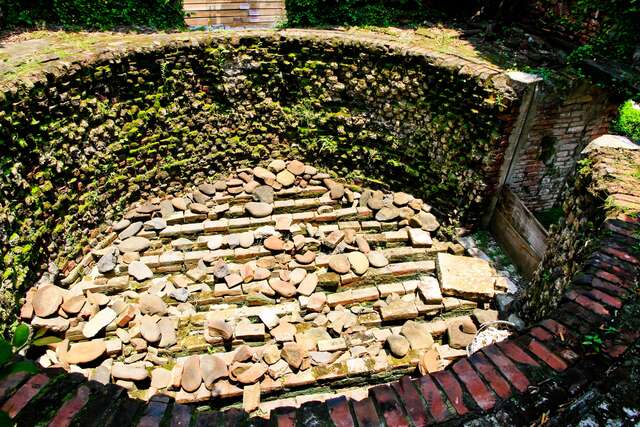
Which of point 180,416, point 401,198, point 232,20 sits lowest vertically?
point 401,198

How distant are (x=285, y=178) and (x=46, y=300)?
3.79 meters

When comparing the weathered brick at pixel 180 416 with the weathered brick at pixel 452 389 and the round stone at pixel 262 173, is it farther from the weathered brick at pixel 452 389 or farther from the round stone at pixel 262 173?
the round stone at pixel 262 173

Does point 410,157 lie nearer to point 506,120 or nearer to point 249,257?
point 506,120

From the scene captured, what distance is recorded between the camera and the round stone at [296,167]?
7.05 meters

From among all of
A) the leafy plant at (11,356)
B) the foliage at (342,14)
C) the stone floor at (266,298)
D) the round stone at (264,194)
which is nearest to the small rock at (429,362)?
the stone floor at (266,298)

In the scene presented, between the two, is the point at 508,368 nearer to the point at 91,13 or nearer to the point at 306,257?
the point at 306,257

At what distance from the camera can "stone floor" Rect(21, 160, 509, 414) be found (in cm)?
440

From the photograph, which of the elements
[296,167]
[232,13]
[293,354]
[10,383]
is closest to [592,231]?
[293,354]

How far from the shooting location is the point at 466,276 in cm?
530

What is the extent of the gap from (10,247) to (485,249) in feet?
19.8

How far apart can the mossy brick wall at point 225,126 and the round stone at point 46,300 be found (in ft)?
0.71

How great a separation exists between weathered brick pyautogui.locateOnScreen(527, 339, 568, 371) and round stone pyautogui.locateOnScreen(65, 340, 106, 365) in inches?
168

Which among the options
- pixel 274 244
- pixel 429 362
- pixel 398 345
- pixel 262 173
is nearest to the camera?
pixel 429 362

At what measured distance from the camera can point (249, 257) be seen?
5730mm
